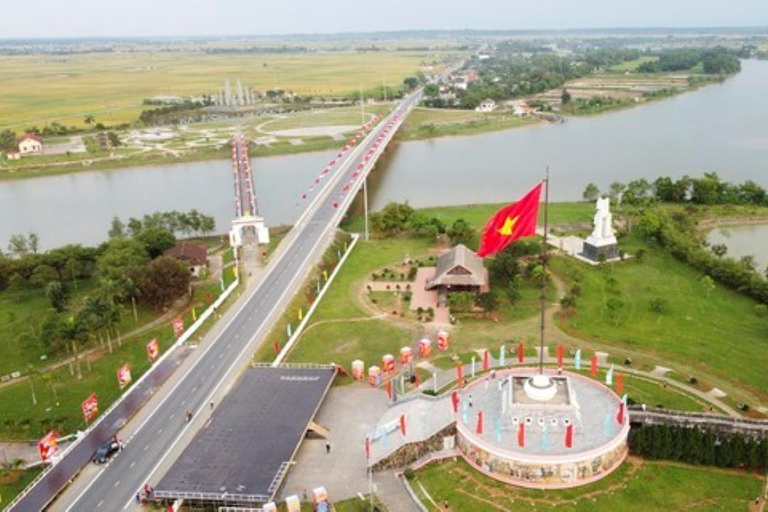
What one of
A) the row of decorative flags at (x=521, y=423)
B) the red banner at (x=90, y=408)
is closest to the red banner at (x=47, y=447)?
the red banner at (x=90, y=408)

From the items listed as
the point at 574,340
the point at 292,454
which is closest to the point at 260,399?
the point at 292,454

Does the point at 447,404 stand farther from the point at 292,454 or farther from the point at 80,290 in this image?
the point at 80,290

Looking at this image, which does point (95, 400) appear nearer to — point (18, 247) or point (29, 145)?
point (18, 247)

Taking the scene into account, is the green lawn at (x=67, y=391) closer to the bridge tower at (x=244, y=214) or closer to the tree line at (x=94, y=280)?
the tree line at (x=94, y=280)

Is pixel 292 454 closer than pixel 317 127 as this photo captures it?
Yes

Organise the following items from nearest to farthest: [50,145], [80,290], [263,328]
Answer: [263,328], [80,290], [50,145]
